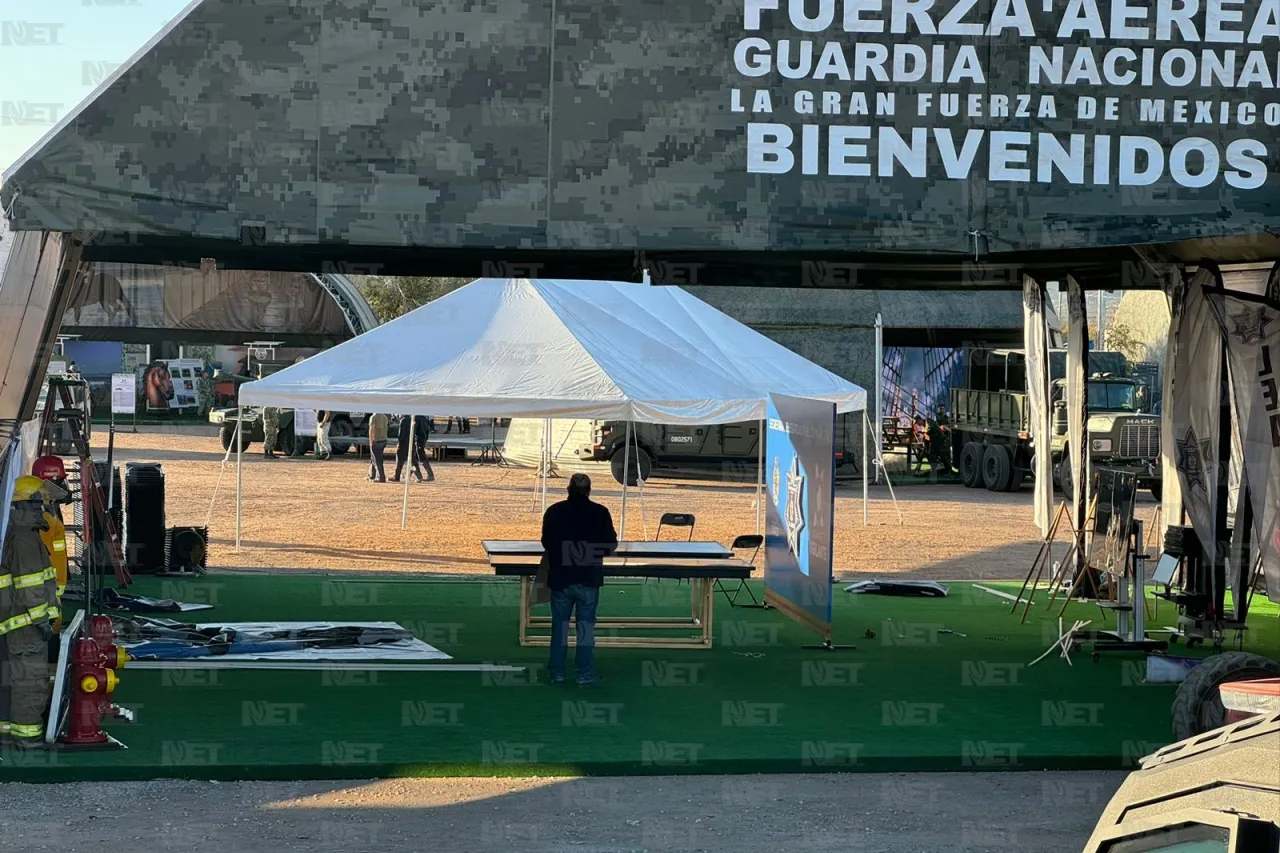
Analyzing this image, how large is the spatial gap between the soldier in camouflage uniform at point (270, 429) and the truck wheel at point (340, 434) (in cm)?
132

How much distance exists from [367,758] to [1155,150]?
578 centimetres

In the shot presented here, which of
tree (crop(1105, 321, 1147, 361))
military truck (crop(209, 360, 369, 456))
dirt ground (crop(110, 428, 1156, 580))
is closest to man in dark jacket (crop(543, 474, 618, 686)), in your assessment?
dirt ground (crop(110, 428, 1156, 580))

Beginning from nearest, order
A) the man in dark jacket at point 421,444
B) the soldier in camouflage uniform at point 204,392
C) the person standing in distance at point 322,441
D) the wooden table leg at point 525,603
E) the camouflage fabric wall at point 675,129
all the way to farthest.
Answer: the camouflage fabric wall at point 675,129
the wooden table leg at point 525,603
the man in dark jacket at point 421,444
the person standing in distance at point 322,441
the soldier in camouflage uniform at point 204,392

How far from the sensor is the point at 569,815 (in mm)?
8406

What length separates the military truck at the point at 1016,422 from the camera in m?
29.8

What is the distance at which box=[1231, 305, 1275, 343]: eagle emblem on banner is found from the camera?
40.2 ft

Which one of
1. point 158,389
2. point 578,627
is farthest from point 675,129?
point 158,389

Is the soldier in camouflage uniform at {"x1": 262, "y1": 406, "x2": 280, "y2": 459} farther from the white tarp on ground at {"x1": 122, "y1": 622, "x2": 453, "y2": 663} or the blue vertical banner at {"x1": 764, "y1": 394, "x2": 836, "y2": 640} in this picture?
the white tarp on ground at {"x1": 122, "y1": 622, "x2": 453, "y2": 663}

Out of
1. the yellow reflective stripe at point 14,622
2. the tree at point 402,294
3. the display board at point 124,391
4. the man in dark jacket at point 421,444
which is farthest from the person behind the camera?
the tree at point 402,294

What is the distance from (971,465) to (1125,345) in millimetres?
41834

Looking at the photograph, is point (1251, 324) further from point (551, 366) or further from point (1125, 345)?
point (1125, 345)

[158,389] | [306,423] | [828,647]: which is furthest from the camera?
[158,389]

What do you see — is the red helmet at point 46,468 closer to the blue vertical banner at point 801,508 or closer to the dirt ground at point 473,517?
the blue vertical banner at point 801,508

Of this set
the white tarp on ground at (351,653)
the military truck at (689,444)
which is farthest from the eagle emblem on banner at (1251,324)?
the military truck at (689,444)
